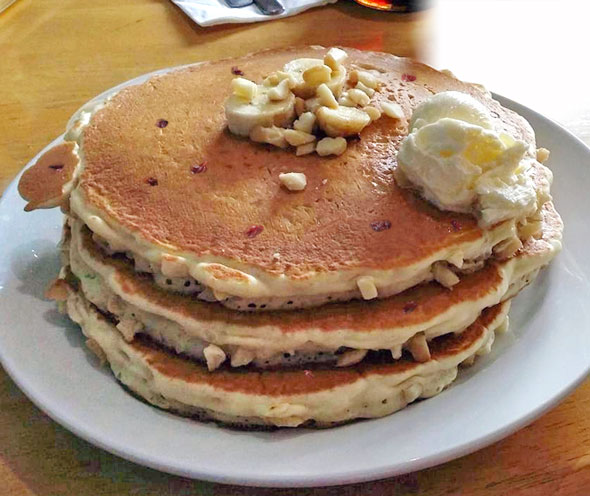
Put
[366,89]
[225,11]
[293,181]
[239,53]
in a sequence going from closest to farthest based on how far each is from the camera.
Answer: [293,181] → [366,89] → [239,53] → [225,11]

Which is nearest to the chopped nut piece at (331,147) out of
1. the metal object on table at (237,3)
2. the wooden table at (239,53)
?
the wooden table at (239,53)

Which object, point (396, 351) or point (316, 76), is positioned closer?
point (396, 351)

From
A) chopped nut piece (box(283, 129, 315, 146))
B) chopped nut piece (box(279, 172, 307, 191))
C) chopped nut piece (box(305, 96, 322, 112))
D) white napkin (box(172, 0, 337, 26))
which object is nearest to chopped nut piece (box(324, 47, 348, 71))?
chopped nut piece (box(305, 96, 322, 112))

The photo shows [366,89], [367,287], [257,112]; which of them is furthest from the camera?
[366,89]

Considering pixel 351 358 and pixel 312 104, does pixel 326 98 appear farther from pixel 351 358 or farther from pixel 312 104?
pixel 351 358

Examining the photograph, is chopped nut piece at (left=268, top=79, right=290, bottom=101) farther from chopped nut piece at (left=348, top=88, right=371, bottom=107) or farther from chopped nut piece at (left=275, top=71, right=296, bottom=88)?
chopped nut piece at (left=348, top=88, right=371, bottom=107)

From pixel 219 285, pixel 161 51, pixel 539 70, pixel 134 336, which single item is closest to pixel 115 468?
pixel 134 336

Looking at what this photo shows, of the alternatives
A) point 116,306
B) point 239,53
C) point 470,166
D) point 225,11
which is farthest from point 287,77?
point 225,11

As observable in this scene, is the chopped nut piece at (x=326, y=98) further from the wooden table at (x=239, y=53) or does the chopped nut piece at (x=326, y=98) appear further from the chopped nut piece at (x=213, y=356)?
the wooden table at (x=239, y=53)

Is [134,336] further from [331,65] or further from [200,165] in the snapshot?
[331,65]
